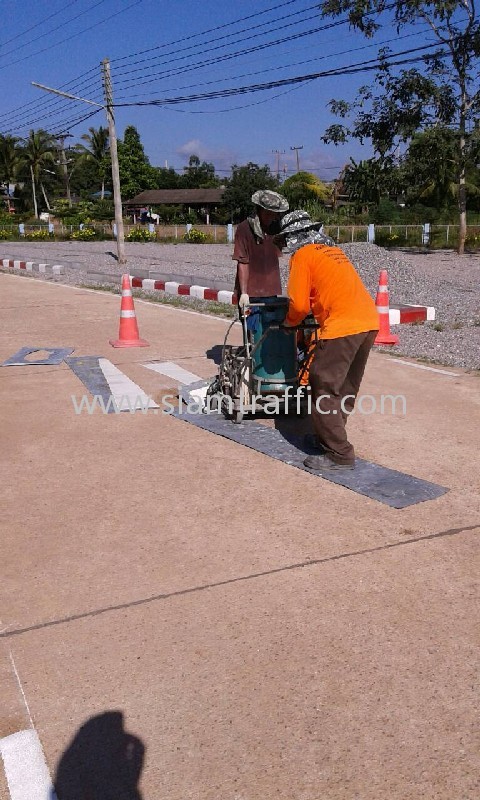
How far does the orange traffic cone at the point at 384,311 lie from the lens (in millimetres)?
8953

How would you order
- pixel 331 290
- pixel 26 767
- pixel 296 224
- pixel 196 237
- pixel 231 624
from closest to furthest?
pixel 26 767
pixel 231 624
pixel 331 290
pixel 296 224
pixel 196 237

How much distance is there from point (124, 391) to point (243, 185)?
6072 cm

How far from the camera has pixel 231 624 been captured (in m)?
3.11

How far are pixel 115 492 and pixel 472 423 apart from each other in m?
2.92

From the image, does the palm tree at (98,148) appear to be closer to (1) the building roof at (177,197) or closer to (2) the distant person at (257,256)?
(1) the building roof at (177,197)

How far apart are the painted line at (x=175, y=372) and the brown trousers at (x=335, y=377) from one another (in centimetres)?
269

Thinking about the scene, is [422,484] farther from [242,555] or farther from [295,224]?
[295,224]

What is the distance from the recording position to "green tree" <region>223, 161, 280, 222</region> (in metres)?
64.3

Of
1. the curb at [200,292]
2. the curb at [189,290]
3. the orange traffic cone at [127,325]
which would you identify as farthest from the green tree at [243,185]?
the orange traffic cone at [127,325]

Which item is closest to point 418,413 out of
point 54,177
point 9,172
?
point 9,172

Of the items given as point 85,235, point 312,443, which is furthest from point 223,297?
point 85,235

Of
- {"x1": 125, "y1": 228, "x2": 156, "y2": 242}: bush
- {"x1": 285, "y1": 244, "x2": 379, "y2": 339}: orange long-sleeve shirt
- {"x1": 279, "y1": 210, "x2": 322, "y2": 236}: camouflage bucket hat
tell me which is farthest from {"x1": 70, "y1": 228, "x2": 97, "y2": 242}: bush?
{"x1": 285, "y1": 244, "x2": 379, "y2": 339}: orange long-sleeve shirt

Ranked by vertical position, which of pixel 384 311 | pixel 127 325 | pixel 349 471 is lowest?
pixel 349 471

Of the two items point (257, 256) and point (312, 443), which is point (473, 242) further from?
point (312, 443)
